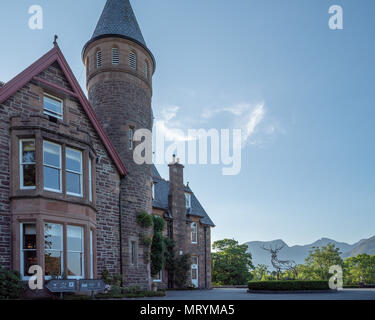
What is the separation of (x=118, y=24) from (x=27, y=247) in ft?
46.3

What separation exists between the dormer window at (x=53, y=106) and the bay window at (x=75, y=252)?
523 cm

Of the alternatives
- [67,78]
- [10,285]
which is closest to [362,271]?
[67,78]

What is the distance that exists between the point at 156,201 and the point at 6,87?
1940 cm

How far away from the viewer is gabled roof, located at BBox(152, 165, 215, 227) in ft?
118

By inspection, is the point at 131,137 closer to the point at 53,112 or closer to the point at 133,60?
the point at 133,60

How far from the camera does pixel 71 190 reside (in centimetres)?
1911

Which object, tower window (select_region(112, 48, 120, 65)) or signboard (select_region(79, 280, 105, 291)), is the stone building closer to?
tower window (select_region(112, 48, 120, 65))

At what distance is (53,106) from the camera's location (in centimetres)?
2002

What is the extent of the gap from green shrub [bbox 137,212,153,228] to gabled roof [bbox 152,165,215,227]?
1031 cm

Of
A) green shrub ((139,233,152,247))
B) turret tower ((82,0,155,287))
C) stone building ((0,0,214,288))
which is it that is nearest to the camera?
stone building ((0,0,214,288))

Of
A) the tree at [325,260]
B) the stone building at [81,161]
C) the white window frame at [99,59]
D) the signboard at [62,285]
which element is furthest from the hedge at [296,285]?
the tree at [325,260]

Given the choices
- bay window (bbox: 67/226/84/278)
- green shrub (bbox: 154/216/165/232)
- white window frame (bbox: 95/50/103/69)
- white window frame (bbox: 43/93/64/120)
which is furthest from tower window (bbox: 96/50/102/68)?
green shrub (bbox: 154/216/165/232)

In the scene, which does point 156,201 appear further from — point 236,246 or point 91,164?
point 236,246
